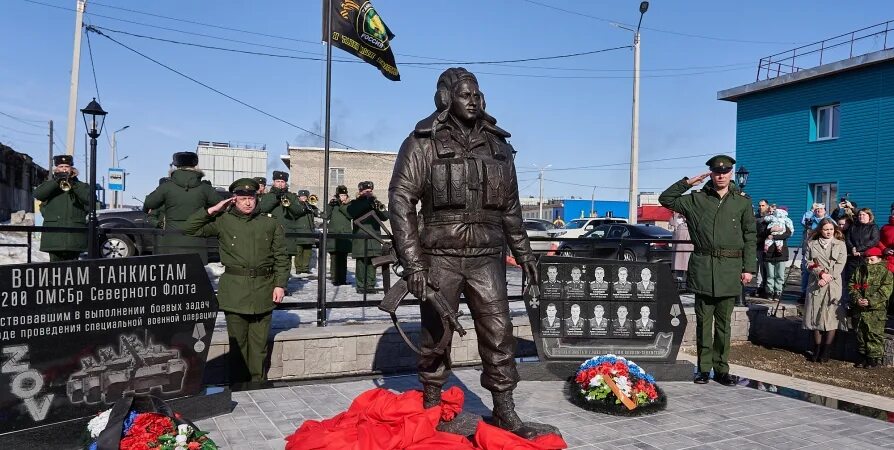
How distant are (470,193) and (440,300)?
72 centimetres

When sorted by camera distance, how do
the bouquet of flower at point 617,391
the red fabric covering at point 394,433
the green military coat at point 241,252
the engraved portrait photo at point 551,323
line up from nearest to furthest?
the red fabric covering at point 394,433 < the bouquet of flower at point 617,391 < the green military coat at point 241,252 < the engraved portrait photo at point 551,323

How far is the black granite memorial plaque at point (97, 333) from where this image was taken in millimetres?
4164

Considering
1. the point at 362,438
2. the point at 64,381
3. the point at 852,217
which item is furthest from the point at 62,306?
the point at 852,217

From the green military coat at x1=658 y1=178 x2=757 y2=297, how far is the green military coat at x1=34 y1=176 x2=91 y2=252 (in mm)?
7354

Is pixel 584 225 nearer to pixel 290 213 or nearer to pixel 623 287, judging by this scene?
pixel 290 213

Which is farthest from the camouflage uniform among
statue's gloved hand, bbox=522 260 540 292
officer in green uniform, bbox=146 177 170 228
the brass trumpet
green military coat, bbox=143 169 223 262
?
the brass trumpet

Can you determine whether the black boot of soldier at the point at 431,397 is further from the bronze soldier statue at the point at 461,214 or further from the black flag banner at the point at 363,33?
the black flag banner at the point at 363,33

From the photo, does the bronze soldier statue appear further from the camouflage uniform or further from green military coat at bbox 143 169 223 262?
the camouflage uniform

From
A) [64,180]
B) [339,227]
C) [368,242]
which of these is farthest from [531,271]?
[339,227]

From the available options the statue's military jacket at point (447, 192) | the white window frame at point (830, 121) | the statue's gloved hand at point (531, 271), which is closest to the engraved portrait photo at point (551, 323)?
the statue's gloved hand at point (531, 271)

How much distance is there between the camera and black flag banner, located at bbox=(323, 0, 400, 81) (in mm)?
7535

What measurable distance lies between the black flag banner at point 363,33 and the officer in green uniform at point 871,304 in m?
6.53

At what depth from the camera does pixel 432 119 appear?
428cm

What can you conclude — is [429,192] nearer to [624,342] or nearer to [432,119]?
[432,119]
